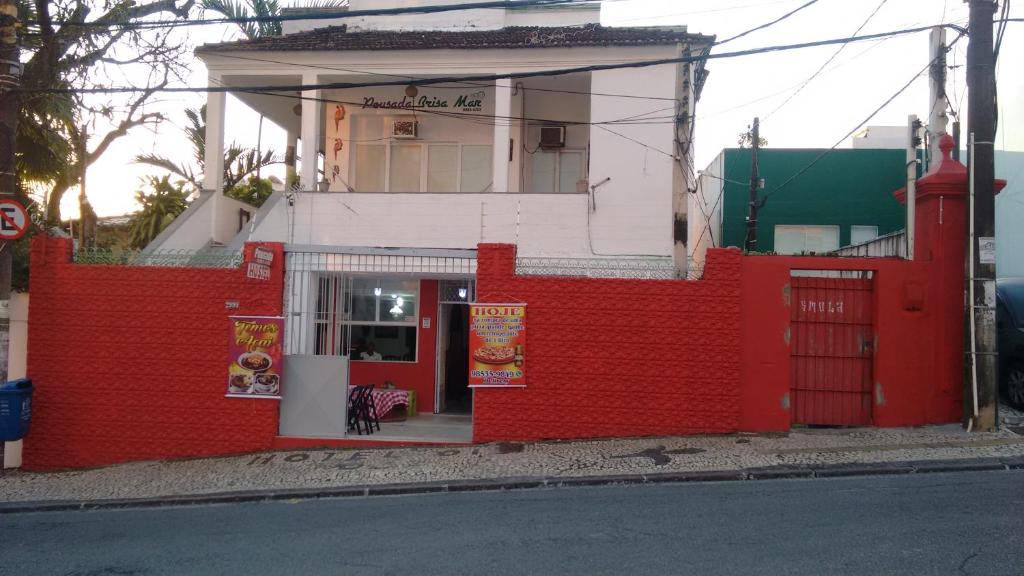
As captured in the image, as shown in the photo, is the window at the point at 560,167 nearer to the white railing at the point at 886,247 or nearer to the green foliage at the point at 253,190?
the white railing at the point at 886,247

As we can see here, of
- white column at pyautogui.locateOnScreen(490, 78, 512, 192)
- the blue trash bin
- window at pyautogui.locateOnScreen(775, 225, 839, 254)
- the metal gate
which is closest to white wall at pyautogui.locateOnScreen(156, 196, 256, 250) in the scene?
the blue trash bin

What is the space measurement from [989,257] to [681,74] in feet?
20.5

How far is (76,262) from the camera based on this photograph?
426 inches

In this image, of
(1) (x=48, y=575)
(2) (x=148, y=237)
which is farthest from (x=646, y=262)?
(2) (x=148, y=237)

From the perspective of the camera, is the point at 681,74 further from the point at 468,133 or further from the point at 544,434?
the point at 544,434

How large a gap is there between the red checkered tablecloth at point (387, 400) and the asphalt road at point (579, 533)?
404 cm

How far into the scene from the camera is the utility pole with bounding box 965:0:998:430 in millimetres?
9555

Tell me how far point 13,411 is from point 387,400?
5.04 metres

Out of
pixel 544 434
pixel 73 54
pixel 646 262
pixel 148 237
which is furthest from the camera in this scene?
pixel 148 237

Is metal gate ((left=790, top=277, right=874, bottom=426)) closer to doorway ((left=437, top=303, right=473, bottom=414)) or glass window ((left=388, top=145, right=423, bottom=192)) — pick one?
doorway ((left=437, top=303, right=473, bottom=414))

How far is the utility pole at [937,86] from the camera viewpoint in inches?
404

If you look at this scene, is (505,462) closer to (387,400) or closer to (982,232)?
(387,400)

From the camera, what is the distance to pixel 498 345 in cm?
1033

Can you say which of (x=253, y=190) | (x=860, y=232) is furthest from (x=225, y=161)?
(x=860, y=232)
